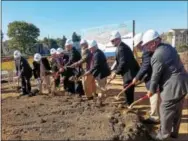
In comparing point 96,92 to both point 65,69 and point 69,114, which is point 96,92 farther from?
point 69,114

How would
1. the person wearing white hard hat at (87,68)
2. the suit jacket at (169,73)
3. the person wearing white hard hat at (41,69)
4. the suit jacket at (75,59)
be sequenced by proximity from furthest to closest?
the person wearing white hard hat at (41,69) < the suit jacket at (75,59) < the person wearing white hard hat at (87,68) < the suit jacket at (169,73)

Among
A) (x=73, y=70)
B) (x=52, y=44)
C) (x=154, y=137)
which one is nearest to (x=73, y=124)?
(x=154, y=137)

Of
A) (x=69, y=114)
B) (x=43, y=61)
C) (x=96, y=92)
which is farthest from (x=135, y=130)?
(x=43, y=61)

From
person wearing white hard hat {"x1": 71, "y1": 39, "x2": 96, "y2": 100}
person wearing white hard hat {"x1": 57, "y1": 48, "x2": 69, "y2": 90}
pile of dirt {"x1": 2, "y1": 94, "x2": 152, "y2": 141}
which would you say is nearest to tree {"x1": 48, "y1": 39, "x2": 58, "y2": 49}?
person wearing white hard hat {"x1": 57, "y1": 48, "x2": 69, "y2": 90}

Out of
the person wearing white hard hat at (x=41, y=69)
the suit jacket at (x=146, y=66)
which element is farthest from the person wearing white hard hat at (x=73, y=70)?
the suit jacket at (x=146, y=66)

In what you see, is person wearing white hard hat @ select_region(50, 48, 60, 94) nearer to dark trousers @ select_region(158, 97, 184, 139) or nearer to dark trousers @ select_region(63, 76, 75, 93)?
dark trousers @ select_region(63, 76, 75, 93)

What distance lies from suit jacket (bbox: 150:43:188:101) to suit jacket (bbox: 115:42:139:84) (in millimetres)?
1966

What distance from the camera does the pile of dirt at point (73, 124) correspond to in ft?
14.6

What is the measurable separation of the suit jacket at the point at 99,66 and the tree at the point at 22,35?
3666 centimetres

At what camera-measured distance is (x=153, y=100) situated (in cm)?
586

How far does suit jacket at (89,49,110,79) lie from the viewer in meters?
7.38

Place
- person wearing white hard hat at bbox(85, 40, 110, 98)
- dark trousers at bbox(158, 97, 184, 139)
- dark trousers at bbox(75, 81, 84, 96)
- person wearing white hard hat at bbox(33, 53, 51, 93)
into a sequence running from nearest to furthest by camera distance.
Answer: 1. dark trousers at bbox(158, 97, 184, 139)
2. person wearing white hard hat at bbox(85, 40, 110, 98)
3. dark trousers at bbox(75, 81, 84, 96)
4. person wearing white hard hat at bbox(33, 53, 51, 93)

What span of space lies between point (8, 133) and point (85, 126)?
1.28 m

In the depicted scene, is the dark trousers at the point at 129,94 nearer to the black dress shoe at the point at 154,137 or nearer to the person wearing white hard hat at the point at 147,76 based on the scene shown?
the person wearing white hard hat at the point at 147,76
